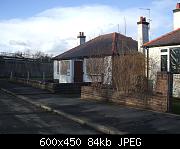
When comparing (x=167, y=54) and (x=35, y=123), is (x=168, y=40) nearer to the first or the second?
(x=167, y=54)

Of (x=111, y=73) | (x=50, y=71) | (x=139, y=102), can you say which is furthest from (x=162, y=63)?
(x=50, y=71)

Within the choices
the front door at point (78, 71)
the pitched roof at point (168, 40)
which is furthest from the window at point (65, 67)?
the pitched roof at point (168, 40)

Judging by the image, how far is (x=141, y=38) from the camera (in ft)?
75.2

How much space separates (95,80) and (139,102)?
4218 mm

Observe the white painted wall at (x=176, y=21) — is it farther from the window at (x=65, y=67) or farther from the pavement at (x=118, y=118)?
the window at (x=65, y=67)

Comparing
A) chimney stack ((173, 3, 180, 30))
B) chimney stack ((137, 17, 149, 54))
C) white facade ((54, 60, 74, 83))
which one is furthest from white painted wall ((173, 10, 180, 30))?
white facade ((54, 60, 74, 83))

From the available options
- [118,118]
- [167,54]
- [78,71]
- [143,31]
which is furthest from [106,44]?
[118,118]

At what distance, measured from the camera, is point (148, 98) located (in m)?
12.6

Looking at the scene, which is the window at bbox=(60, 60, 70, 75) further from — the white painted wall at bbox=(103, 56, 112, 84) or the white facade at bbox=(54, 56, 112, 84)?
the white painted wall at bbox=(103, 56, 112, 84)

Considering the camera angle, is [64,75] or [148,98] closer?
[148,98]

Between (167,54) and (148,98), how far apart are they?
6.52 m

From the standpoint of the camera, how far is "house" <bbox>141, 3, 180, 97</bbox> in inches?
701

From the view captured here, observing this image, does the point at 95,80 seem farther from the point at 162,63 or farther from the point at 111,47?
the point at 111,47

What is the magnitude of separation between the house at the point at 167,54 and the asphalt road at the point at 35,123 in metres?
7.39
